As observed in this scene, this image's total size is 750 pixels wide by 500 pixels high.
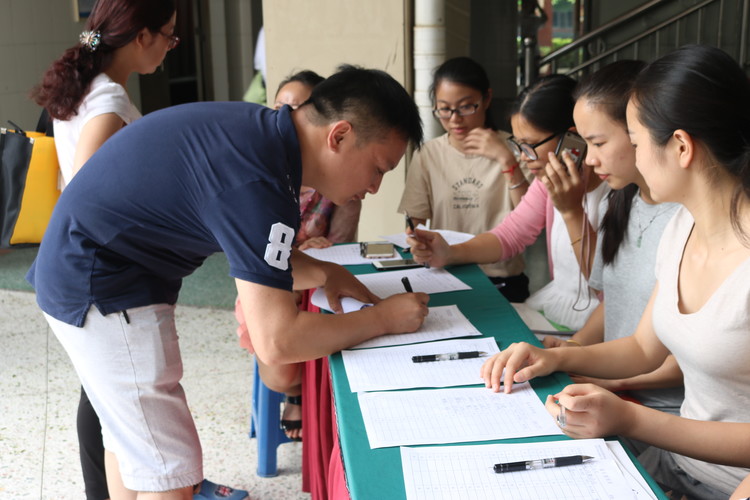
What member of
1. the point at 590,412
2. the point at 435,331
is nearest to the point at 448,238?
the point at 435,331

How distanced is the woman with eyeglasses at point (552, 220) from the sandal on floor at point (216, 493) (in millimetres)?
923

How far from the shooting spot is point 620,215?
191 centimetres

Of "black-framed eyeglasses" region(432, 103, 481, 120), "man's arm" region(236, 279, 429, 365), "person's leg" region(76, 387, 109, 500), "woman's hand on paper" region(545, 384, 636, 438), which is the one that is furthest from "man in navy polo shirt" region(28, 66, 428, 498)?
"black-framed eyeglasses" region(432, 103, 481, 120)

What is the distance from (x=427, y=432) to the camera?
1163 mm

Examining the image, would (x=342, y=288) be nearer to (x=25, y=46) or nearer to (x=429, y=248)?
(x=429, y=248)

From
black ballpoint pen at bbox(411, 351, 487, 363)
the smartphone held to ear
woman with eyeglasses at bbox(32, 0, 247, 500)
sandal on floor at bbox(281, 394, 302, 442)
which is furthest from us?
sandal on floor at bbox(281, 394, 302, 442)

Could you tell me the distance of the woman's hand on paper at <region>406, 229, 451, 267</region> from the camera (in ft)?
6.77

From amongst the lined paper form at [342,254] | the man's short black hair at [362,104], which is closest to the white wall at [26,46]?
the lined paper form at [342,254]

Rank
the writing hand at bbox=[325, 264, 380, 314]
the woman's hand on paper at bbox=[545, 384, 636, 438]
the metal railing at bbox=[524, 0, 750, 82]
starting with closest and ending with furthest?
the woman's hand on paper at bbox=[545, 384, 636, 438]
the writing hand at bbox=[325, 264, 380, 314]
the metal railing at bbox=[524, 0, 750, 82]

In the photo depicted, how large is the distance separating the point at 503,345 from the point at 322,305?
45cm

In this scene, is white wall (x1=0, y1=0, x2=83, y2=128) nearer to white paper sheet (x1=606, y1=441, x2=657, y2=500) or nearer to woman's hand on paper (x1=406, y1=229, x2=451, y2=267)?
woman's hand on paper (x1=406, y1=229, x2=451, y2=267)

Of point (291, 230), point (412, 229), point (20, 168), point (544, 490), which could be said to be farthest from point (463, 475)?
point (20, 168)

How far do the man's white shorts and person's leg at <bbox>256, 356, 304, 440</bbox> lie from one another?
25.1 inches

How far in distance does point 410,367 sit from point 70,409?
1989 millimetres
